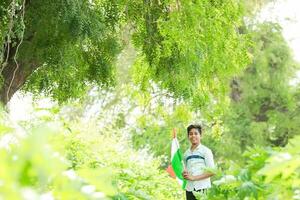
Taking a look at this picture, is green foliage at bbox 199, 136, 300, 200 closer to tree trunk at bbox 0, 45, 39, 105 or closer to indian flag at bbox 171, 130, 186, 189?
indian flag at bbox 171, 130, 186, 189

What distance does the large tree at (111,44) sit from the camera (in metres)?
5.88

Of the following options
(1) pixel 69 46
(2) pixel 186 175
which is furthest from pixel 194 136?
(1) pixel 69 46

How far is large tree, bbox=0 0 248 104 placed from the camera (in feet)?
19.3

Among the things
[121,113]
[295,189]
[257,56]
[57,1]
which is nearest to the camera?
[295,189]

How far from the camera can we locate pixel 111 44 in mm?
7027

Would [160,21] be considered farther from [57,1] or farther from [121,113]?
[121,113]

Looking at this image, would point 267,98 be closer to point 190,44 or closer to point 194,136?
point 190,44

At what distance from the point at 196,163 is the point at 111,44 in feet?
6.58

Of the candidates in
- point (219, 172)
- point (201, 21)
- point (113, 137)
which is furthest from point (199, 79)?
point (113, 137)

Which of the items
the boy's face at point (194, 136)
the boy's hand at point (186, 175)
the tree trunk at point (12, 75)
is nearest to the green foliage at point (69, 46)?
the tree trunk at point (12, 75)

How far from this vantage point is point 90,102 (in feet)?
76.9

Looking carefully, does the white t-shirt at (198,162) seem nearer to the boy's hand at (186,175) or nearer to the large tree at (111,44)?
the boy's hand at (186,175)

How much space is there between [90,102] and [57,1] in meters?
17.9

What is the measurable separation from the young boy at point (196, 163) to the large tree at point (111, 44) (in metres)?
0.89
